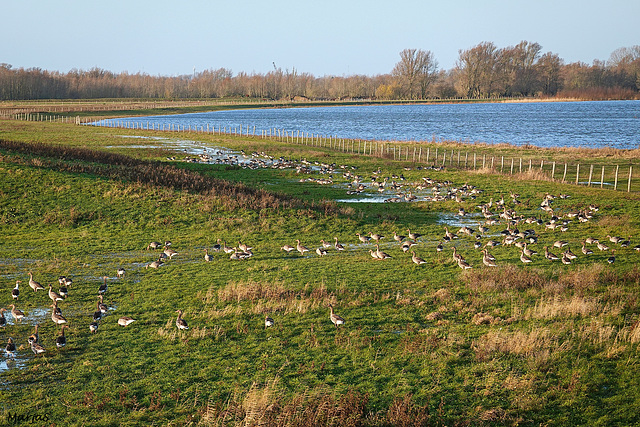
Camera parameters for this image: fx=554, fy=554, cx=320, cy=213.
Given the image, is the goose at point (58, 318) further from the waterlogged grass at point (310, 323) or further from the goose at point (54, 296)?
the goose at point (54, 296)

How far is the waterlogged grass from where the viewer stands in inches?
458

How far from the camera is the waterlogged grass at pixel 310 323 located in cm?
1164

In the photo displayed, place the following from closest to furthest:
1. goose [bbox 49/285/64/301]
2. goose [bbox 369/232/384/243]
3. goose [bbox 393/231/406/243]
Result: goose [bbox 49/285/64/301], goose [bbox 369/232/384/243], goose [bbox 393/231/406/243]

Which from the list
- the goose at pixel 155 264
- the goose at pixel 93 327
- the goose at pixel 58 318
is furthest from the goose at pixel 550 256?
the goose at pixel 58 318

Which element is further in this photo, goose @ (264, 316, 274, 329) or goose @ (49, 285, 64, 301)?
goose @ (49, 285, 64, 301)

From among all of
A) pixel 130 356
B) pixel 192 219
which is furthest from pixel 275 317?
pixel 192 219

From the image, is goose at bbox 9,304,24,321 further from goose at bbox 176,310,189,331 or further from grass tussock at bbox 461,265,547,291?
grass tussock at bbox 461,265,547,291

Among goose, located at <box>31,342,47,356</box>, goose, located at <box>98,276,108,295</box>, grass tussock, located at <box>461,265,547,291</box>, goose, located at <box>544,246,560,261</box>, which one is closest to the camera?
goose, located at <box>31,342,47,356</box>

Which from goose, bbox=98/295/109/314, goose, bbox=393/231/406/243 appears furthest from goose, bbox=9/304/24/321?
goose, bbox=393/231/406/243

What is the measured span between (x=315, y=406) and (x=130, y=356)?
5.45m

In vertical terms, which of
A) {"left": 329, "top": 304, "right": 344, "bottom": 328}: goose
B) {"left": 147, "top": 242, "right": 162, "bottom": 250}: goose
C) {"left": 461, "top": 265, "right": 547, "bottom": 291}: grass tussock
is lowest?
{"left": 147, "top": 242, "right": 162, "bottom": 250}: goose

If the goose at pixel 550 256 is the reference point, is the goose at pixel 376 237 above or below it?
below

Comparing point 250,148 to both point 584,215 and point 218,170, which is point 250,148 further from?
point 584,215

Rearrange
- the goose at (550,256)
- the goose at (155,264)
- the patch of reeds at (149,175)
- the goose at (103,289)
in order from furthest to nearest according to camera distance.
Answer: the patch of reeds at (149,175) < the goose at (550,256) < the goose at (155,264) < the goose at (103,289)
